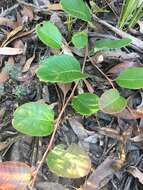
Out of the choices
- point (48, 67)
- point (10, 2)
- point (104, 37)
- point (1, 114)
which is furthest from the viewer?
point (10, 2)

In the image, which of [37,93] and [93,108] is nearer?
[93,108]

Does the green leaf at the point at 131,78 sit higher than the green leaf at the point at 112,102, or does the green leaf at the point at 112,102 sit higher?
the green leaf at the point at 131,78

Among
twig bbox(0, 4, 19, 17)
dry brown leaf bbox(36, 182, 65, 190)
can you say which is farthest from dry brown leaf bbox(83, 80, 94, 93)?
twig bbox(0, 4, 19, 17)

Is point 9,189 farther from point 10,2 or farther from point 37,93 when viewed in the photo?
point 10,2

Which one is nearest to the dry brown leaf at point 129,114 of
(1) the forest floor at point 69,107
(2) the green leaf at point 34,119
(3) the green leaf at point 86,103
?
(1) the forest floor at point 69,107

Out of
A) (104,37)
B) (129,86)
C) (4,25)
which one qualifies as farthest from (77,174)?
(4,25)

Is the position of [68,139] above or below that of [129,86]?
below

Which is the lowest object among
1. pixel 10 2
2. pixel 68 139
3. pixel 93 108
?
pixel 68 139

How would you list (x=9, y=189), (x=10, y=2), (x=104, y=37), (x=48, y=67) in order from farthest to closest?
(x=10, y=2), (x=104, y=37), (x=48, y=67), (x=9, y=189)

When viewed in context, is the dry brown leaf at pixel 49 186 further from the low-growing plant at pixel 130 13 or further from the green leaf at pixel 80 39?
the low-growing plant at pixel 130 13
